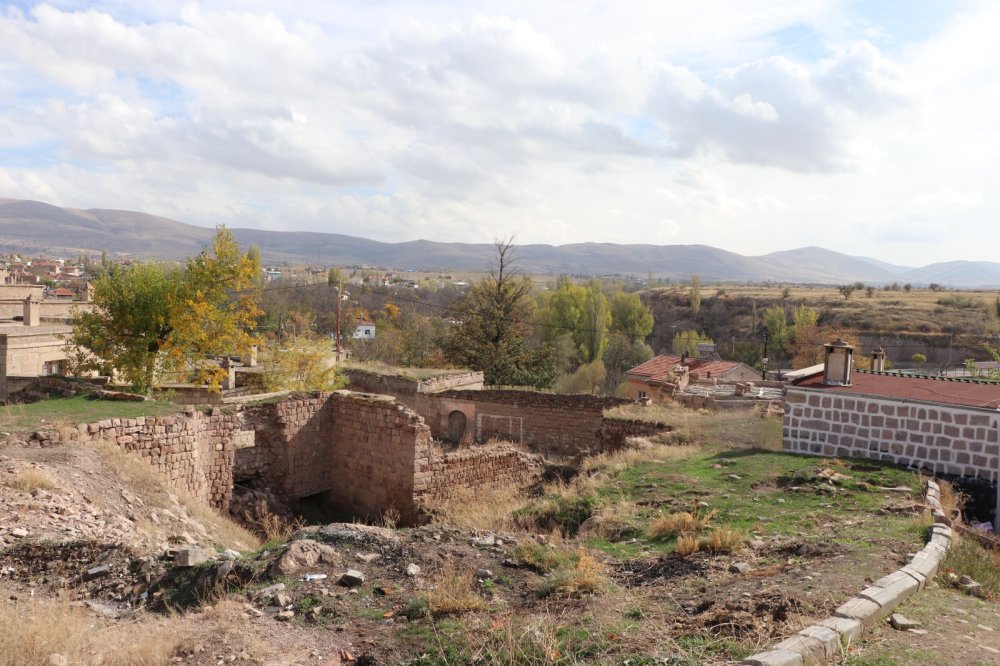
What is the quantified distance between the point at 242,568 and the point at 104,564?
1700 mm

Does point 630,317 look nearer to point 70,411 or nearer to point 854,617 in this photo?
point 70,411

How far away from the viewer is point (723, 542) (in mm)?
8219

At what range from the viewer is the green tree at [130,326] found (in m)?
18.5

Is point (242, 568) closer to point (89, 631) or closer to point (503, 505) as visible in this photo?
point (89, 631)

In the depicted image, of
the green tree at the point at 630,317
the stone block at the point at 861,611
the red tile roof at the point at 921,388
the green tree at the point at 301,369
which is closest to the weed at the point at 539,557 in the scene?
the stone block at the point at 861,611

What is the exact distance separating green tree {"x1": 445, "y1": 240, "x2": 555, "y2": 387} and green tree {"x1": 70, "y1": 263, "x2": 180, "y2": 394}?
20.0 metres

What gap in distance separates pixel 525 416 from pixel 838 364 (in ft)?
32.2

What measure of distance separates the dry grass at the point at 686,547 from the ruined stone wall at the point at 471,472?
7280 millimetres

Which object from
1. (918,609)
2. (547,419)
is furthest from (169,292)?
(918,609)

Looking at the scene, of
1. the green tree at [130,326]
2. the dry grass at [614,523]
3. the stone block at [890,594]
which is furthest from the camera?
the green tree at [130,326]

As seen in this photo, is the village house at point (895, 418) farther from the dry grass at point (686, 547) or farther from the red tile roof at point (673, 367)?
the red tile roof at point (673, 367)

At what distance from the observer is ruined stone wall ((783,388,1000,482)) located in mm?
12438

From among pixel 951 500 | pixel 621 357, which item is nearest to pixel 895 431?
pixel 951 500

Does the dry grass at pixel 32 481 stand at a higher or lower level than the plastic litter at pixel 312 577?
higher
